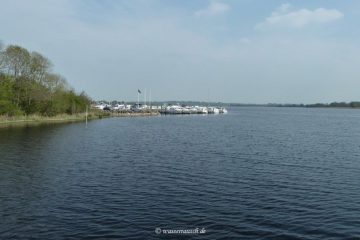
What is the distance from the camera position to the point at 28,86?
10150 cm

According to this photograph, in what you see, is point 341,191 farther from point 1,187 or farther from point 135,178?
point 1,187

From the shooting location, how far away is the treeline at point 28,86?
310ft

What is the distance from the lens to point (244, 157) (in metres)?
45.8

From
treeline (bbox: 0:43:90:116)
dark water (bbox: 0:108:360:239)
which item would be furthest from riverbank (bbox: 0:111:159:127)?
dark water (bbox: 0:108:360:239)

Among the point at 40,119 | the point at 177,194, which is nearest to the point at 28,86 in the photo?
the point at 40,119

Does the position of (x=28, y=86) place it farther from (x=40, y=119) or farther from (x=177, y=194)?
(x=177, y=194)

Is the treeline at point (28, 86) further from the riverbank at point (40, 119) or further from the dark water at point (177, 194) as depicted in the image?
the dark water at point (177, 194)

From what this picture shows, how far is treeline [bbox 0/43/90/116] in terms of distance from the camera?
94375 mm

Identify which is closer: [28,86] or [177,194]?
[177,194]

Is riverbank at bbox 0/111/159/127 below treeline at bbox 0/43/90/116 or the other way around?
below

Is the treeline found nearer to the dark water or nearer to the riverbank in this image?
the riverbank

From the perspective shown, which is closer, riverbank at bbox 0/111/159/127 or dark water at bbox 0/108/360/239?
dark water at bbox 0/108/360/239

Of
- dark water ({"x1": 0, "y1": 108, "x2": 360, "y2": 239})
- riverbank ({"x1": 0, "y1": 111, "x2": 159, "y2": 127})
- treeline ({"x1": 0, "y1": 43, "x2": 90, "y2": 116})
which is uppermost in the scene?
treeline ({"x1": 0, "y1": 43, "x2": 90, "y2": 116})

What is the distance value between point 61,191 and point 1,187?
14.9 feet
